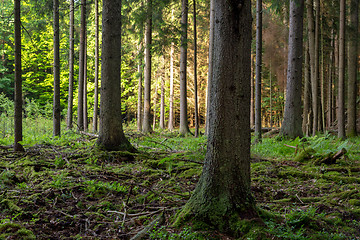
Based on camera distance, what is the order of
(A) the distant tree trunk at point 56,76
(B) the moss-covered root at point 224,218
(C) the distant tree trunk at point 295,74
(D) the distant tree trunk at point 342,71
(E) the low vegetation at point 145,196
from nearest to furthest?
1. (B) the moss-covered root at point 224,218
2. (E) the low vegetation at point 145,196
3. (A) the distant tree trunk at point 56,76
4. (C) the distant tree trunk at point 295,74
5. (D) the distant tree trunk at point 342,71

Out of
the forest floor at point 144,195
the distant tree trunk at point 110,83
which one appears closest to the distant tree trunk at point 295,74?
the forest floor at point 144,195

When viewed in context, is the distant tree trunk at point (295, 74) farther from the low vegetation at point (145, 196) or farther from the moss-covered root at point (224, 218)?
the moss-covered root at point (224, 218)

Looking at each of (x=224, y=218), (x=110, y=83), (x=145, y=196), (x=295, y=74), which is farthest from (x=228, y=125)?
(x=295, y=74)

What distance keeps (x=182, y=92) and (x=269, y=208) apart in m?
12.1

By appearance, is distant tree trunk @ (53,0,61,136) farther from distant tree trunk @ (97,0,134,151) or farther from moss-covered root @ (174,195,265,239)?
moss-covered root @ (174,195,265,239)

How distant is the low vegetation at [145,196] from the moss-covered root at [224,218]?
3 cm

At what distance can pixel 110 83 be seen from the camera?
7.75m

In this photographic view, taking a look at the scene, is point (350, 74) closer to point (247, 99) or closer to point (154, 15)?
point (154, 15)

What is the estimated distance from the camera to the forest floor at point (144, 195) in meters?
3.40

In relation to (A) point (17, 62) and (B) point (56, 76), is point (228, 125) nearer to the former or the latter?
(A) point (17, 62)

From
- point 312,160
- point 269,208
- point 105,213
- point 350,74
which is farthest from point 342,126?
point 105,213

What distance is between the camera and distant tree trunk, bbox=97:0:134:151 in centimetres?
763

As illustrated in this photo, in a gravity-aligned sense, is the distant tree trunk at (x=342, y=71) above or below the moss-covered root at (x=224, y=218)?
above

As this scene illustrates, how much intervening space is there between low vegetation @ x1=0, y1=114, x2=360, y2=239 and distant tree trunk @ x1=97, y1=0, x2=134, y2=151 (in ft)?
1.56
